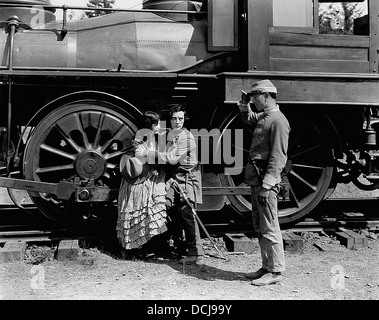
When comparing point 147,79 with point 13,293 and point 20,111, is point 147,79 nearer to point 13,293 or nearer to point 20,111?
point 20,111

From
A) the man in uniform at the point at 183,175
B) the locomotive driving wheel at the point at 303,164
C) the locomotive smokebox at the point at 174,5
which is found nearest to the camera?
the man in uniform at the point at 183,175

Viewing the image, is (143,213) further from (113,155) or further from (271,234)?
(271,234)

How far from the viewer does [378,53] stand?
6.03 meters

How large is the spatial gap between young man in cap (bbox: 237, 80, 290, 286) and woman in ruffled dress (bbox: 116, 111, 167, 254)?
1047mm

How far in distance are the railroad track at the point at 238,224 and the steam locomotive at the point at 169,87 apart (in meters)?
0.21

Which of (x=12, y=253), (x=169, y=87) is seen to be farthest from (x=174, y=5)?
(x=12, y=253)

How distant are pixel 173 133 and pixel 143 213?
0.85 m

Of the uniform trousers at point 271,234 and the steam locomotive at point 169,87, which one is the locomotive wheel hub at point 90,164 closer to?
the steam locomotive at point 169,87

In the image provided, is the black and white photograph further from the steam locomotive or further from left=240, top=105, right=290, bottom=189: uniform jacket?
left=240, top=105, right=290, bottom=189: uniform jacket

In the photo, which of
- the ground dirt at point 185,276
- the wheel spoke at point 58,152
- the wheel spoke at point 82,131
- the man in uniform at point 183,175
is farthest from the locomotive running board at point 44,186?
the man in uniform at point 183,175

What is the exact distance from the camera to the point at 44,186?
18.0 ft

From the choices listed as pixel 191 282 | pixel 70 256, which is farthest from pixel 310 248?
pixel 70 256

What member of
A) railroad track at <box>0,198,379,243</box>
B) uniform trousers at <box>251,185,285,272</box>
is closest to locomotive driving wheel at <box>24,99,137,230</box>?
railroad track at <box>0,198,379,243</box>

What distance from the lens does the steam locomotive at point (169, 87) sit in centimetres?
564
